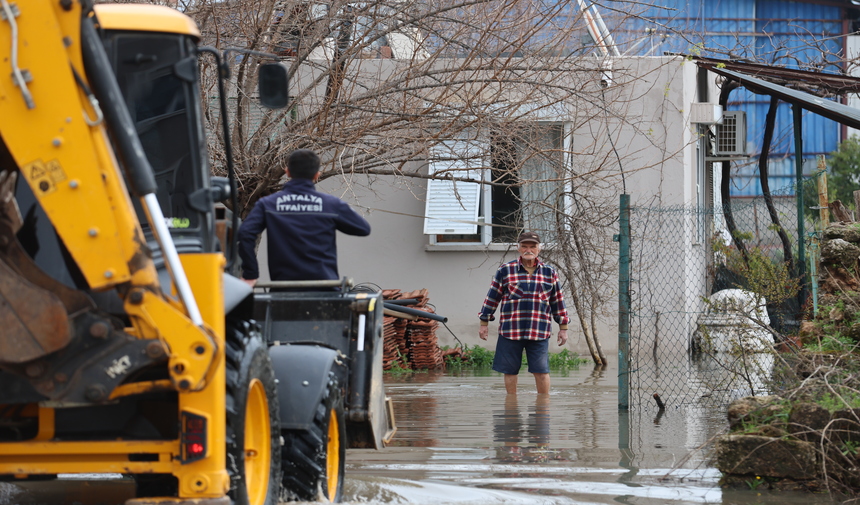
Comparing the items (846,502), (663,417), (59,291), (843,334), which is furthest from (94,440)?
(663,417)

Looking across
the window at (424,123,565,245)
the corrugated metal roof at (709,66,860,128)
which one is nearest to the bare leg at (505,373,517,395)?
the window at (424,123,565,245)

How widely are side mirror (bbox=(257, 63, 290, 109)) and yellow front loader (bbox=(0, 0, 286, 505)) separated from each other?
0.97m

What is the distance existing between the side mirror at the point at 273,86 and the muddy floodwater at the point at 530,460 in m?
2.26

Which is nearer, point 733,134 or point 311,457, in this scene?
point 311,457

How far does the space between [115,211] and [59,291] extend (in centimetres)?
38

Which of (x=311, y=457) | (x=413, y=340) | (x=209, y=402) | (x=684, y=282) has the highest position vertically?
(x=684, y=282)

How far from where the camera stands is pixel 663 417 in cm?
970

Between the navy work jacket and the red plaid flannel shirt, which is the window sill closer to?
the red plaid flannel shirt

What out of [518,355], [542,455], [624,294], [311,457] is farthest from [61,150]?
[518,355]

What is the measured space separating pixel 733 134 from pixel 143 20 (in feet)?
50.2

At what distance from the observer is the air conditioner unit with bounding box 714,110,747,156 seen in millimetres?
18281

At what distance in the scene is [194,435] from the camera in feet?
13.4

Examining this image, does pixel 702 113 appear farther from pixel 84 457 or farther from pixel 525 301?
pixel 84 457

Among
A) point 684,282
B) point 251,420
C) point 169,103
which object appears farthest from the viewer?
point 684,282
